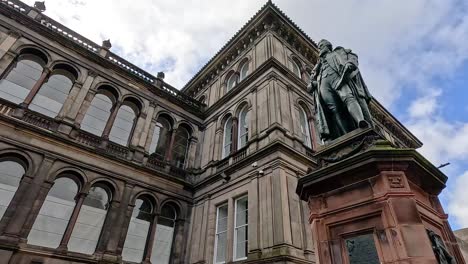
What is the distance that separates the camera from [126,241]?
11.2 meters

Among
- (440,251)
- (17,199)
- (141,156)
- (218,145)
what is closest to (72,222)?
(17,199)

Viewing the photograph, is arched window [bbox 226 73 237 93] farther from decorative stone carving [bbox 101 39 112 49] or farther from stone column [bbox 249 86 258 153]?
decorative stone carving [bbox 101 39 112 49]

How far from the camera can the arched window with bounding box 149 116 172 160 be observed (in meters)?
14.3

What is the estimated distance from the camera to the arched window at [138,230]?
11070 mm

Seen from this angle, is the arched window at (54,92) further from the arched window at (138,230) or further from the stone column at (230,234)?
the stone column at (230,234)

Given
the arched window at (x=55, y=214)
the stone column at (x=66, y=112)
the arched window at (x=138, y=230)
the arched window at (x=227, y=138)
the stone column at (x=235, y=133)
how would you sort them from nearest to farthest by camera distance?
the arched window at (x=55, y=214), the arched window at (x=138, y=230), the stone column at (x=66, y=112), the stone column at (x=235, y=133), the arched window at (x=227, y=138)

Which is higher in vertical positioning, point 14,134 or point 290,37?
point 290,37

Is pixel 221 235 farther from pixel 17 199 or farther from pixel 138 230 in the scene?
pixel 17 199

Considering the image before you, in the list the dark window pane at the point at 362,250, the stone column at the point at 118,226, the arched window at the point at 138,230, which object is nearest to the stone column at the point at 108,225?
the stone column at the point at 118,226

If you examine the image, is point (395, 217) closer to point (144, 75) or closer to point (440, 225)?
point (440, 225)

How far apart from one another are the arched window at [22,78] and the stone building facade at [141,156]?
5 centimetres

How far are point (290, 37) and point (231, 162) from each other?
9.01m

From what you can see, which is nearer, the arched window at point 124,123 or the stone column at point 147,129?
the arched window at point 124,123

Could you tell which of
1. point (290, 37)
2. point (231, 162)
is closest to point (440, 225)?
point (231, 162)
